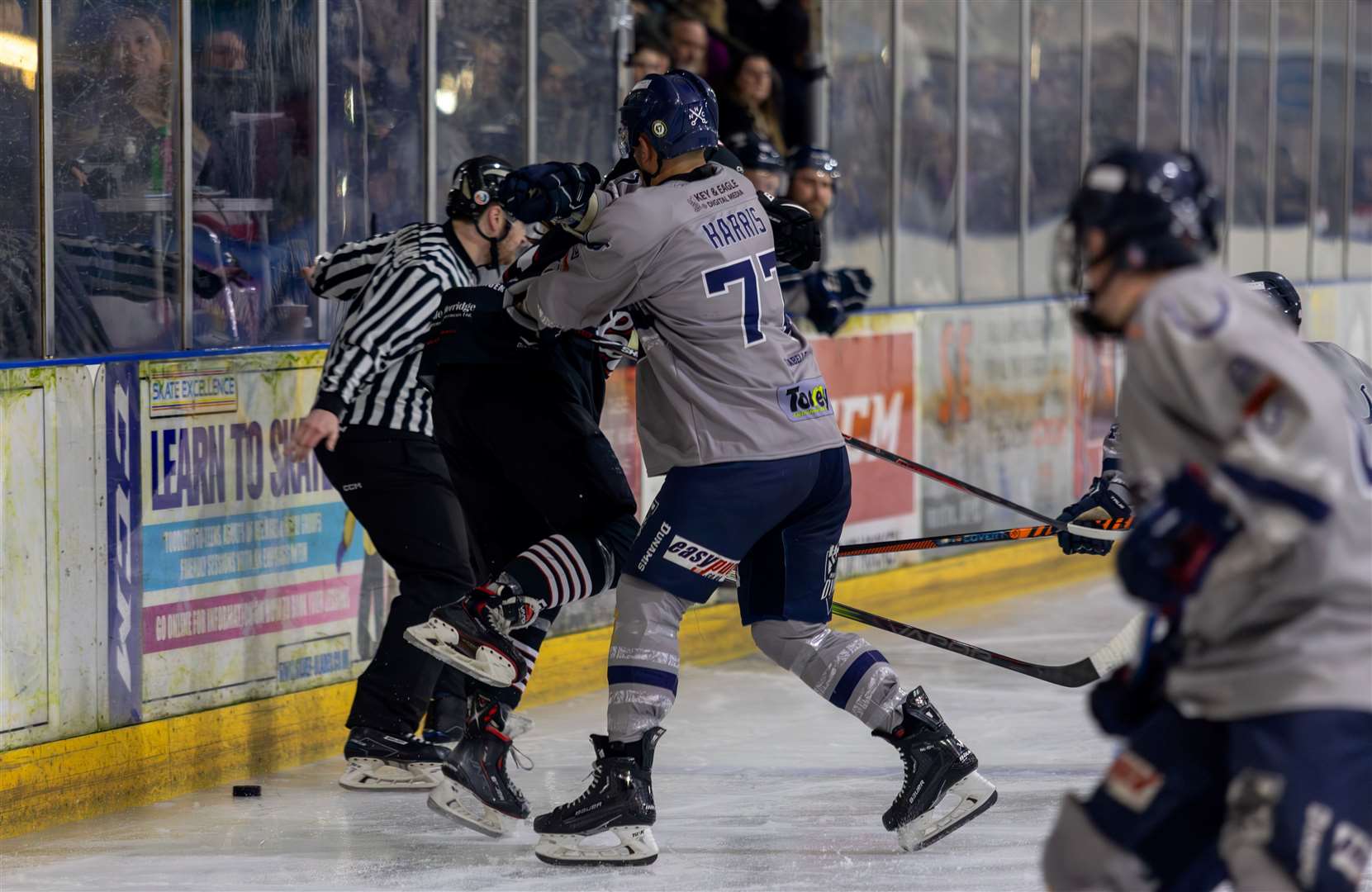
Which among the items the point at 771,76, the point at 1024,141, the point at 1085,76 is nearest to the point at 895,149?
the point at 771,76

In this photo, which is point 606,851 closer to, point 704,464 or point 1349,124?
point 704,464

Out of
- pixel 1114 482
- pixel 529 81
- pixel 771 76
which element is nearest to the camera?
pixel 1114 482

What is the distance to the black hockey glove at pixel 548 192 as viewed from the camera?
4.00 meters

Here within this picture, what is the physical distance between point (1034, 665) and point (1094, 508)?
1.67 ft

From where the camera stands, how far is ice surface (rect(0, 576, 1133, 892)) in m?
3.95

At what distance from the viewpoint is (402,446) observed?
15.8 feet

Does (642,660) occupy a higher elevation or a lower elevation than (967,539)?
lower

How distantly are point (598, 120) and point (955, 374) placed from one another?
192 cm

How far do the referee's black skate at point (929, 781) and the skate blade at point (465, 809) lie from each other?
806 millimetres

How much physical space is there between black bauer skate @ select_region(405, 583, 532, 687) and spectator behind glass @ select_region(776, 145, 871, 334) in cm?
238

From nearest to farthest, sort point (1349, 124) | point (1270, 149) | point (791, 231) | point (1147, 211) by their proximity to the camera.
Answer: point (1147, 211)
point (791, 231)
point (1270, 149)
point (1349, 124)

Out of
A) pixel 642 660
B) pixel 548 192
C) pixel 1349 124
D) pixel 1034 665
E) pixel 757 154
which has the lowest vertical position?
pixel 1034 665

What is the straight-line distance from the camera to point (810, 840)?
13.9 feet

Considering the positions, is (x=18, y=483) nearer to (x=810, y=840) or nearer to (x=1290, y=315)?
(x=810, y=840)
